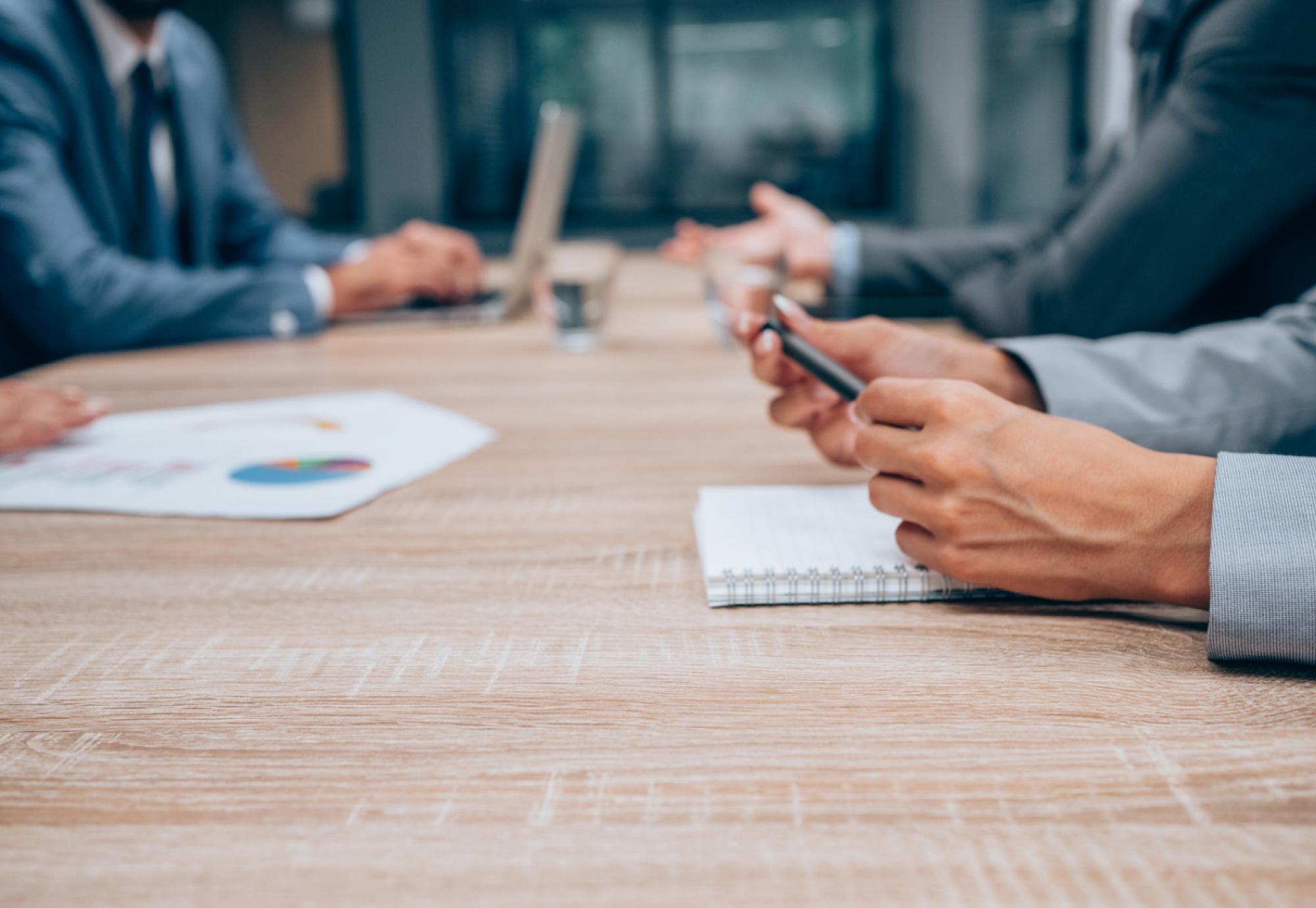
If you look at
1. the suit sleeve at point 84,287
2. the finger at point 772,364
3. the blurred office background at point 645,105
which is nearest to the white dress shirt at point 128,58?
the suit sleeve at point 84,287

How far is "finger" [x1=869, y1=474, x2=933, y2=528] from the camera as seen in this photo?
1.64ft

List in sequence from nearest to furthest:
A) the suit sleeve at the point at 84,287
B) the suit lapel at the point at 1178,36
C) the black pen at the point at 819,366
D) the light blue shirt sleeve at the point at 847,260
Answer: the black pen at the point at 819,366 < the suit lapel at the point at 1178,36 < the suit sleeve at the point at 84,287 < the light blue shirt sleeve at the point at 847,260

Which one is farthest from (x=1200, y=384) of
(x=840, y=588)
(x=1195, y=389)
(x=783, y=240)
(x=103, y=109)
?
(x=103, y=109)

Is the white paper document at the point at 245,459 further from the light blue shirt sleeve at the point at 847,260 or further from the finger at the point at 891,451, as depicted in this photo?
the light blue shirt sleeve at the point at 847,260

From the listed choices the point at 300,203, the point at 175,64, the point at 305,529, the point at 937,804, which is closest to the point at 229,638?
the point at 305,529

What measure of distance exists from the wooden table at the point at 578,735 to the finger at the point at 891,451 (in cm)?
7

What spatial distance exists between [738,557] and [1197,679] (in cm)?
22

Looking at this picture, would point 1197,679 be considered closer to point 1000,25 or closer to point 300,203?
point 1000,25

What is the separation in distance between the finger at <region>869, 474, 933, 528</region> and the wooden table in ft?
0.16

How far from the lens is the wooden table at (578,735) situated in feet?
0.99

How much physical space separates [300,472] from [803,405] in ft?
1.25

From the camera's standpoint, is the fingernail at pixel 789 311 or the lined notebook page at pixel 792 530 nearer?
the lined notebook page at pixel 792 530

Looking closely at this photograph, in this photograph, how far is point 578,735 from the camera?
0.38 metres

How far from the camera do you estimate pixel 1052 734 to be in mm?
375
